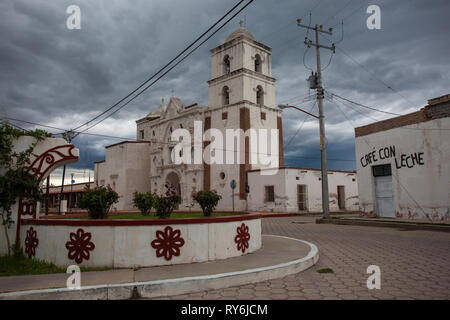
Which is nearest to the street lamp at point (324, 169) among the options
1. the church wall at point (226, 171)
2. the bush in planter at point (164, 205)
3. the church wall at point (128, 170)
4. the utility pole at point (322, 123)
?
the utility pole at point (322, 123)

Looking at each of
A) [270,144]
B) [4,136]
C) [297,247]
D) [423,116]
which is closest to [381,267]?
[297,247]

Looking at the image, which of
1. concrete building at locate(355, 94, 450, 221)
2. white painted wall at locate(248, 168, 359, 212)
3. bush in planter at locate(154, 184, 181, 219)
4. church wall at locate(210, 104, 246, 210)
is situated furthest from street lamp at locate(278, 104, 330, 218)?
bush in planter at locate(154, 184, 181, 219)

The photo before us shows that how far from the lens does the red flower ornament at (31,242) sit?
22.0ft

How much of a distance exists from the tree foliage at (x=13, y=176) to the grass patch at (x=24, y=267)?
0.48 meters

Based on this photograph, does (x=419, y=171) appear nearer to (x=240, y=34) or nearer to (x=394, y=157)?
(x=394, y=157)

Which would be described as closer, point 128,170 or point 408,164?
point 408,164

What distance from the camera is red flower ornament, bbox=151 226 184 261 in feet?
19.2

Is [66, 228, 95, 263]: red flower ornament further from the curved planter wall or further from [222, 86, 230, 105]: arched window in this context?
[222, 86, 230, 105]: arched window

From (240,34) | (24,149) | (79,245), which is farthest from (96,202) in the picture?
(240,34)

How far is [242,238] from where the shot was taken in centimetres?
704

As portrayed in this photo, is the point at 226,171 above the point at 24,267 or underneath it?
above

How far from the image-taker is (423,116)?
14930 mm

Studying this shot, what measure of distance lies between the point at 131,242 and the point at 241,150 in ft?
71.0

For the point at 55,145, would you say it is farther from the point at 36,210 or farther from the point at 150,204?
the point at 150,204
